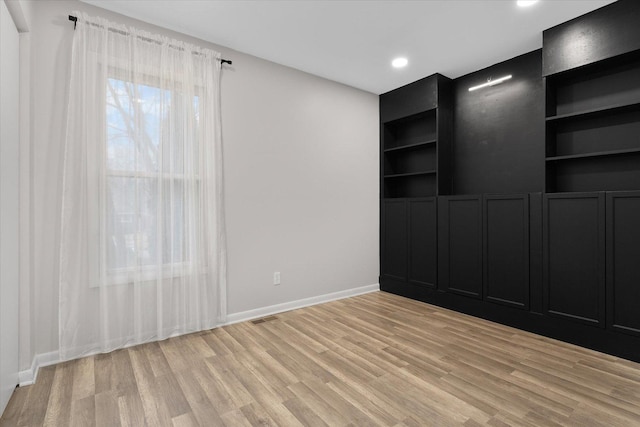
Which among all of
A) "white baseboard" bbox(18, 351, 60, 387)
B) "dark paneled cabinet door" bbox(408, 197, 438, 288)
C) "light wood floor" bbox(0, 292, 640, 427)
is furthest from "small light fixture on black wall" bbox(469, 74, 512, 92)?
"white baseboard" bbox(18, 351, 60, 387)

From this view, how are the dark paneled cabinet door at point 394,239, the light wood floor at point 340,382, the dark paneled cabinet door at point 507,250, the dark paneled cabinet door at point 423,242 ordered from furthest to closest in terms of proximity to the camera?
the dark paneled cabinet door at point 394,239, the dark paneled cabinet door at point 423,242, the dark paneled cabinet door at point 507,250, the light wood floor at point 340,382

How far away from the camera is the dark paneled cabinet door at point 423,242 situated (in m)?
3.77

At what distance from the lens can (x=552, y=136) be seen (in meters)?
2.98

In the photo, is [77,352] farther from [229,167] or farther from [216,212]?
[229,167]

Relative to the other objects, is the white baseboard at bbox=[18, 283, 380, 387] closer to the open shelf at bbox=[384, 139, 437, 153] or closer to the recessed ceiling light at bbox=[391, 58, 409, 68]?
the open shelf at bbox=[384, 139, 437, 153]

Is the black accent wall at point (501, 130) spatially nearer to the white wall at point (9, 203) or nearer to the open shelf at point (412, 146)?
the open shelf at point (412, 146)

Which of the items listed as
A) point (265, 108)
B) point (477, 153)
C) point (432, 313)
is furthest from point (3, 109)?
point (477, 153)

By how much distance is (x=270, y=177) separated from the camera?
345 cm

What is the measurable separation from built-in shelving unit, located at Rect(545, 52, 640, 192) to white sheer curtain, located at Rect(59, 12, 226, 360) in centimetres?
322

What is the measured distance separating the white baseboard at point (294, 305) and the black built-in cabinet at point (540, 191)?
1.56ft

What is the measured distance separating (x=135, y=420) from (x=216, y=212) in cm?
172

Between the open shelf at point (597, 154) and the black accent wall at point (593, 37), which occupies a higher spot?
the black accent wall at point (593, 37)

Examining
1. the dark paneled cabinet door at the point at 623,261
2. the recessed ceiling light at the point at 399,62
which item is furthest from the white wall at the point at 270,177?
the dark paneled cabinet door at the point at 623,261

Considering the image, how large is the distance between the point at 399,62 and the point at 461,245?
2142 millimetres
